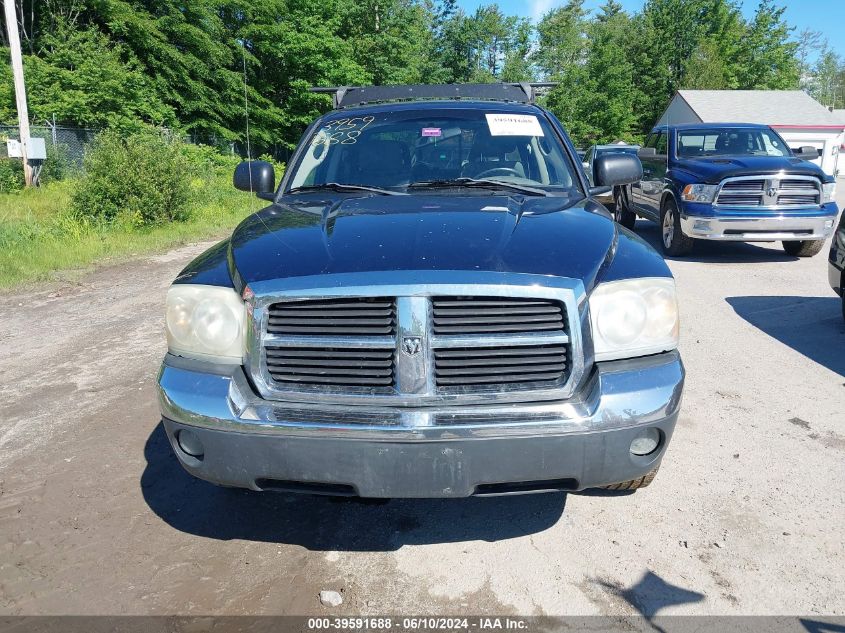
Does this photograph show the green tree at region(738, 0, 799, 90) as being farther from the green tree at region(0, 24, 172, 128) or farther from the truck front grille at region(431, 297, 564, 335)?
the truck front grille at region(431, 297, 564, 335)

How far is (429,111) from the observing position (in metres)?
4.19

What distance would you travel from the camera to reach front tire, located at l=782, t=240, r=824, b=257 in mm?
9722

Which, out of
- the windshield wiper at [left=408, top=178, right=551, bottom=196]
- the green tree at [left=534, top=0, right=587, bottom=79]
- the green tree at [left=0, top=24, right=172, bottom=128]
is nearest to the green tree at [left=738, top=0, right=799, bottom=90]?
the green tree at [left=534, top=0, right=587, bottom=79]

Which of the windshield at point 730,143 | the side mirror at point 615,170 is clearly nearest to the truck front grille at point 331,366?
the side mirror at point 615,170

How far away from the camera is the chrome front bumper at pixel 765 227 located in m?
9.16

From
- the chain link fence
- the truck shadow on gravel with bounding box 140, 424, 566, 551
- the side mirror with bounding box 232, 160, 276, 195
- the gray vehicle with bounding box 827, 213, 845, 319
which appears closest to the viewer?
the truck shadow on gravel with bounding box 140, 424, 566, 551

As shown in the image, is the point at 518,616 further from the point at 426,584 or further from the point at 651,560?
the point at 651,560

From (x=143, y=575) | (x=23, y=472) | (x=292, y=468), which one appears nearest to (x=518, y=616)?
(x=292, y=468)

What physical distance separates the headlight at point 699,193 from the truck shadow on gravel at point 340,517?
23.6ft

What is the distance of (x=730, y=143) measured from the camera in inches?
413

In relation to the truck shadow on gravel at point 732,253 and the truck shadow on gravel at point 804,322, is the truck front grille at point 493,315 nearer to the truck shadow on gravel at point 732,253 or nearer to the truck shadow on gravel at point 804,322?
the truck shadow on gravel at point 804,322

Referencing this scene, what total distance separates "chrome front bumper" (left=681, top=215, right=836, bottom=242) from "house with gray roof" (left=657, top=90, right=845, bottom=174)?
3371cm

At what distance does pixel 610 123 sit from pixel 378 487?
59.7m

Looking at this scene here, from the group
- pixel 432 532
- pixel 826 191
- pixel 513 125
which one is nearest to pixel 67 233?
pixel 513 125
